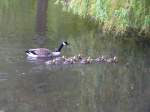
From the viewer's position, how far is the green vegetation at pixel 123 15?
2217 centimetres

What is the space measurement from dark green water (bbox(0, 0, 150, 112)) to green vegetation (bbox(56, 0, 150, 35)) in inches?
20.3

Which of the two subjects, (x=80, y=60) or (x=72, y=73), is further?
(x=80, y=60)

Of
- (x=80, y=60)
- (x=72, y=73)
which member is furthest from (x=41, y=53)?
(x=72, y=73)

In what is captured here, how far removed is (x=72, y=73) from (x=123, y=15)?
18.7 ft

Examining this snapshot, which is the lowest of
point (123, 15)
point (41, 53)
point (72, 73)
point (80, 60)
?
point (72, 73)

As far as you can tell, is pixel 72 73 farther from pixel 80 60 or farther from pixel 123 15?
pixel 123 15

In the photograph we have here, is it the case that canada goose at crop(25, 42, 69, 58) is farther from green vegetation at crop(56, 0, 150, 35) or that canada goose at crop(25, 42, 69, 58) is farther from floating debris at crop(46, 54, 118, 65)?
green vegetation at crop(56, 0, 150, 35)

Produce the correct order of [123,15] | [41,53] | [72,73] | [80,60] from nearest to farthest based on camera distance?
1. [72,73]
2. [80,60]
3. [41,53]
4. [123,15]

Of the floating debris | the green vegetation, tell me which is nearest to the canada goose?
the floating debris

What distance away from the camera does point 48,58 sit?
1941 cm

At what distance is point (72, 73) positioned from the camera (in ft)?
57.9

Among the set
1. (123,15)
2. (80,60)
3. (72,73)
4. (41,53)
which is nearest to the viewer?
(72,73)

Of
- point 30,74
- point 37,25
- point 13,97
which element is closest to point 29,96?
point 13,97

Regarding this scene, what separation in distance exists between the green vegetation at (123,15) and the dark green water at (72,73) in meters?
0.52
